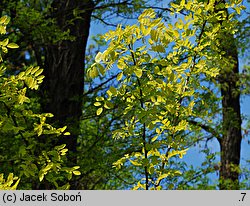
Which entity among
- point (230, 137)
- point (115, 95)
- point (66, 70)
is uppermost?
point (66, 70)

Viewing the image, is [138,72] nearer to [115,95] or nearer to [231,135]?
[115,95]

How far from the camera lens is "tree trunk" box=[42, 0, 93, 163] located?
7566 mm

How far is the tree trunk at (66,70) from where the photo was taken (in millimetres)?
7566

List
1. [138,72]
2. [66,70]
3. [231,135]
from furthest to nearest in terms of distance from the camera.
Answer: [231,135] < [66,70] < [138,72]

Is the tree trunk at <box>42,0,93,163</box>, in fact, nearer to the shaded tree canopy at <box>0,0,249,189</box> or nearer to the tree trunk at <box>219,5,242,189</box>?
the shaded tree canopy at <box>0,0,249,189</box>

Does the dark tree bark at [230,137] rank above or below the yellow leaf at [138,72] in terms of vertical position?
above

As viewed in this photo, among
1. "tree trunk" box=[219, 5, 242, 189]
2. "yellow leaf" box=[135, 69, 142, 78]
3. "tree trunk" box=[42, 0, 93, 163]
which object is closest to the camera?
"yellow leaf" box=[135, 69, 142, 78]

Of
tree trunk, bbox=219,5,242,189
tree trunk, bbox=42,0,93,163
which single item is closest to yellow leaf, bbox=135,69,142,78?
tree trunk, bbox=42,0,93,163

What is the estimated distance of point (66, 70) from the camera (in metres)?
7.96

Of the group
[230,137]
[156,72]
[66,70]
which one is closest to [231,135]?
[230,137]

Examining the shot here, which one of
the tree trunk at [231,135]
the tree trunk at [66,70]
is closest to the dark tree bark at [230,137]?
the tree trunk at [231,135]

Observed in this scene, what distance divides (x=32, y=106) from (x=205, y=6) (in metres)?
3.85

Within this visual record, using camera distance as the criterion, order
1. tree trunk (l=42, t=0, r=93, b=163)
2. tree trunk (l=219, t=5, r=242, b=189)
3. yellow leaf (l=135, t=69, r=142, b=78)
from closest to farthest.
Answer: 1. yellow leaf (l=135, t=69, r=142, b=78)
2. tree trunk (l=42, t=0, r=93, b=163)
3. tree trunk (l=219, t=5, r=242, b=189)

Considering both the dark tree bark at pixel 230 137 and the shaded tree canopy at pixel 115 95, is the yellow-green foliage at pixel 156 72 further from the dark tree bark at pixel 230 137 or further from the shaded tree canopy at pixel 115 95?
the dark tree bark at pixel 230 137
